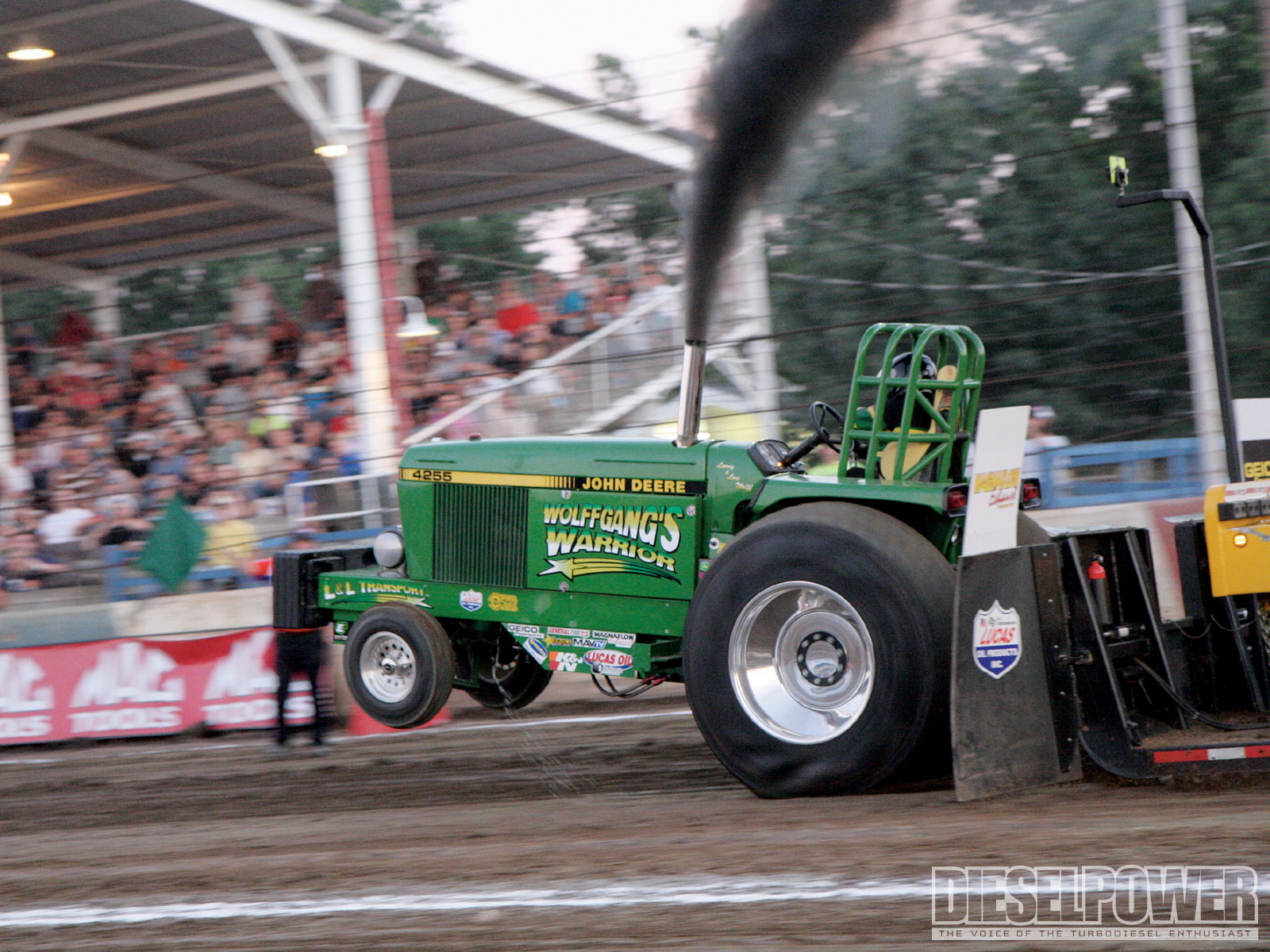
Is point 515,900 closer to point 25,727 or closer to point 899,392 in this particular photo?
point 899,392

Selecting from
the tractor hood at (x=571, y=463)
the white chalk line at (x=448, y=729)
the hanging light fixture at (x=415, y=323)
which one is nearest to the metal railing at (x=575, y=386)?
the hanging light fixture at (x=415, y=323)

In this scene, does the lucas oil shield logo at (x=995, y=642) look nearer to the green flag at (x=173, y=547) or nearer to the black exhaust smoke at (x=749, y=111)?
the black exhaust smoke at (x=749, y=111)

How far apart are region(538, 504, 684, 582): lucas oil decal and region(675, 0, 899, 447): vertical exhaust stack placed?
382 mm

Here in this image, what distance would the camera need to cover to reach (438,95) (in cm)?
1184

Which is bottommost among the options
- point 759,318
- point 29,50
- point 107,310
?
point 759,318

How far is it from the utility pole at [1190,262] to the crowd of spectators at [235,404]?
3528 millimetres

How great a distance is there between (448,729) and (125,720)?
7.50 ft

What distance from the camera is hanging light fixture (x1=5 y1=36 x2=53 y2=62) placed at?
36.7 ft

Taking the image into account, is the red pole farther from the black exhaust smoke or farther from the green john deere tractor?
the black exhaust smoke

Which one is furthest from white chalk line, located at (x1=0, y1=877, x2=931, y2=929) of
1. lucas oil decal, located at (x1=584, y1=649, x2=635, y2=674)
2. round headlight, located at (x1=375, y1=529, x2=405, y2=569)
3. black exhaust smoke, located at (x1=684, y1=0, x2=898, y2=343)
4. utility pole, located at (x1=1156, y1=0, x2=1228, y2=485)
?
utility pole, located at (x1=1156, y1=0, x2=1228, y2=485)

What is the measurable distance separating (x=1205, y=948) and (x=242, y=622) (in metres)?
7.03

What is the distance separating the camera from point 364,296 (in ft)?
28.5

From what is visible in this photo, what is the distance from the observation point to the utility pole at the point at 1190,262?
693cm

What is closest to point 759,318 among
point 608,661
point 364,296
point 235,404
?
point 608,661
